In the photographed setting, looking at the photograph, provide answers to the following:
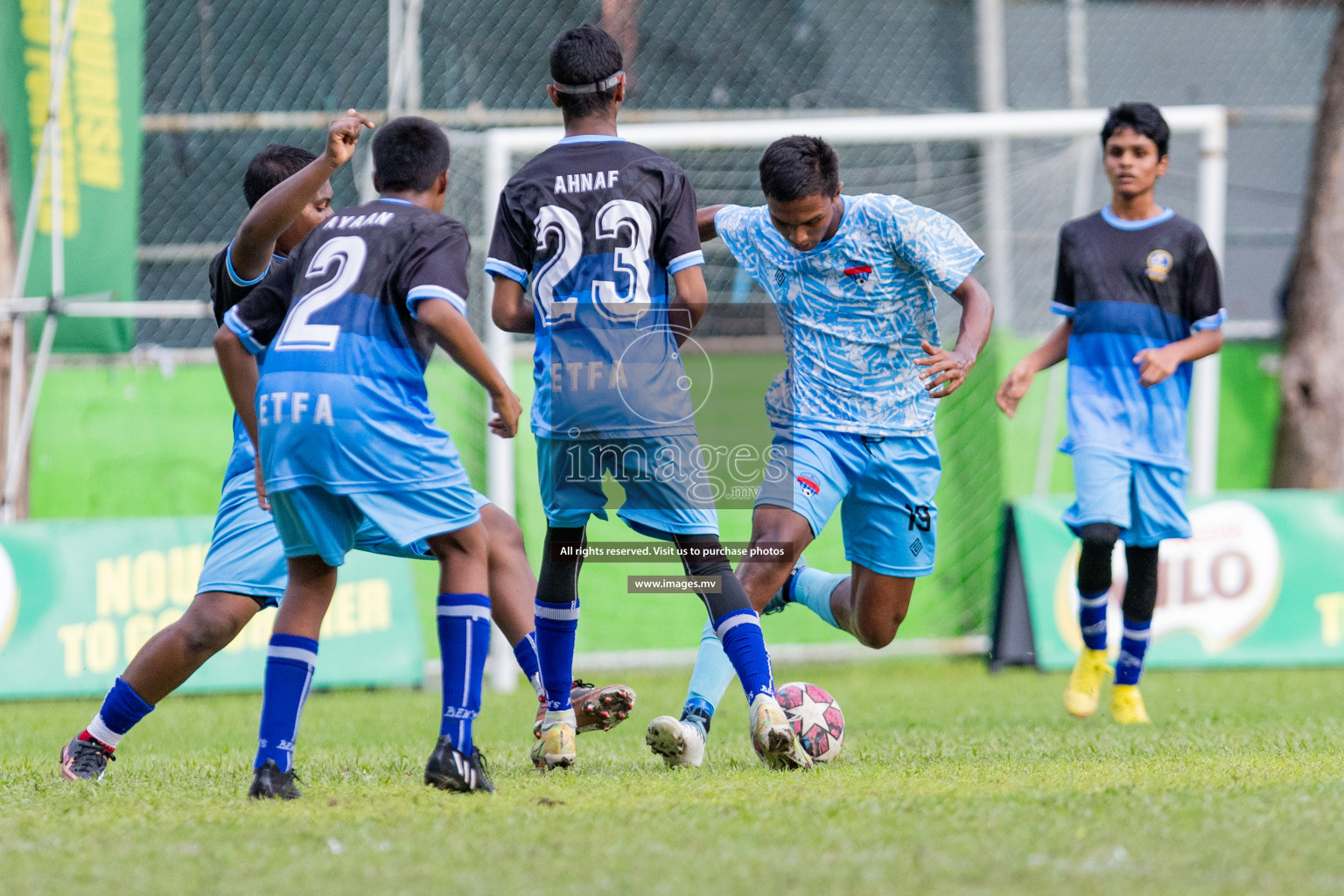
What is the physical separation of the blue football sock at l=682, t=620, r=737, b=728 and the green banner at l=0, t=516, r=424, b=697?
388 cm

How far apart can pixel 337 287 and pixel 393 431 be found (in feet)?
1.36

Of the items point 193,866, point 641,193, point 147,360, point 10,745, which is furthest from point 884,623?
point 147,360

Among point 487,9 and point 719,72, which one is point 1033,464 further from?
point 487,9

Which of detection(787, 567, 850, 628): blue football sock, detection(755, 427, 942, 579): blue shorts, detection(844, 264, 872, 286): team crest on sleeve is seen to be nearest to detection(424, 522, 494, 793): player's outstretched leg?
detection(755, 427, 942, 579): blue shorts

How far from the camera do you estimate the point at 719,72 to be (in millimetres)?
12242

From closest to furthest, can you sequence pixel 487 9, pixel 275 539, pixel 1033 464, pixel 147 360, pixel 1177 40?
pixel 275 539, pixel 147 360, pixel 1033 464, pixel 487 9, pixel 1177 40

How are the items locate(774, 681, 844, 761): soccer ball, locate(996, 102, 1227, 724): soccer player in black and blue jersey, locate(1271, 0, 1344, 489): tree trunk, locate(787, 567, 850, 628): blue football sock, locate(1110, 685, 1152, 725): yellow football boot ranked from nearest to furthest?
locate(774, 681, 844, 761): soccer ball
locate(787, 567, 850, 628): blue football sock
locate(1110, 685, 1152, 725): yellow football boot
locate(996, 102, 1227, 724): soccer player in black and blue jersey
locate(1271, 0, 1344, 489): tree trunk

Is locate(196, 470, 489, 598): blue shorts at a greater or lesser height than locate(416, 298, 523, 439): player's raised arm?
lesser

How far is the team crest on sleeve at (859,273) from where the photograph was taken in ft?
16.5

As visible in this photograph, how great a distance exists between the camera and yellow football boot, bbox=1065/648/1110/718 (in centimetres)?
605

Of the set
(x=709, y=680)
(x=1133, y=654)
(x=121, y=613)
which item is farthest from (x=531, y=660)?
(x=121, y=613)

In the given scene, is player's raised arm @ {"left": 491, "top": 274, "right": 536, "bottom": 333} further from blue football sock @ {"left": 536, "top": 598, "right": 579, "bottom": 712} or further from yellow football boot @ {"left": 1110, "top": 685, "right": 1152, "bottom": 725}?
yellow football boot @ {"left": 1110, "top": 685, "right": 1152, "bottom": 725}

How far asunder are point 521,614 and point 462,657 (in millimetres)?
988

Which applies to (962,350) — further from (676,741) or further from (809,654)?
(809,654)
